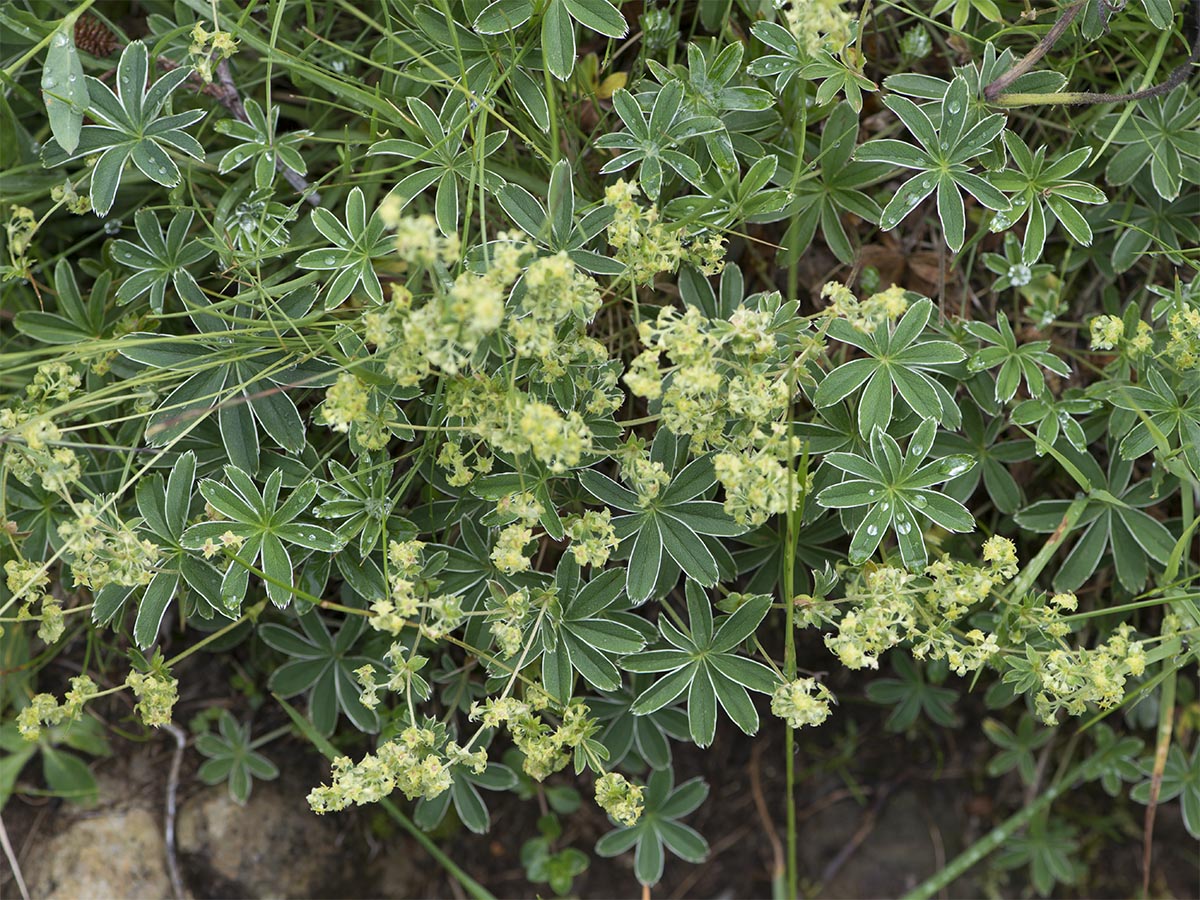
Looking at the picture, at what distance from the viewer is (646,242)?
1805 mm

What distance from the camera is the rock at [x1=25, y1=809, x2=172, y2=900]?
2.62m

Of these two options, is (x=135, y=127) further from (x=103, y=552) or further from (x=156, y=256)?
(x=103, y=552)

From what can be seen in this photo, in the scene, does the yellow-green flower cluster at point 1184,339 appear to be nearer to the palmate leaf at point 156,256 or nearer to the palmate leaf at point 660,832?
the palmate leaf at point 660,832

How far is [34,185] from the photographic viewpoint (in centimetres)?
227

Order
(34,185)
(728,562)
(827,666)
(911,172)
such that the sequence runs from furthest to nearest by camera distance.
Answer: (827,666) < (911,172) < (34,185) < (728,562)

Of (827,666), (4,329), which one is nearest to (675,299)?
(827,666)

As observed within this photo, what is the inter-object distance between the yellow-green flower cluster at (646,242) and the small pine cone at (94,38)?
4.40ft

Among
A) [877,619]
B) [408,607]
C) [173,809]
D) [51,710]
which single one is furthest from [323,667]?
[877,619]

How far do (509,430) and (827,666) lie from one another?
5.48 ft

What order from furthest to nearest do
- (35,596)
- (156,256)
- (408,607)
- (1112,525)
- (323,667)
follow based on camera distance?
1. (323,667)
2. (1112,525)
3. (156,256)
4. (35,596)
5. (408,607)

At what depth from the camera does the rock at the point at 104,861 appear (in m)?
2.62

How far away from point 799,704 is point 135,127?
179 centimetres

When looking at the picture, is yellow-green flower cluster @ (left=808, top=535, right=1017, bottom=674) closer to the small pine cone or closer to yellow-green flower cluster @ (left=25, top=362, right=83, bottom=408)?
yellow-green flower cluster @ (left=25, top=362, right=83, bottom=408)

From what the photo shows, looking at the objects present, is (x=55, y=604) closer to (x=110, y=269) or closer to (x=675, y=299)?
(x=110, y=269)
